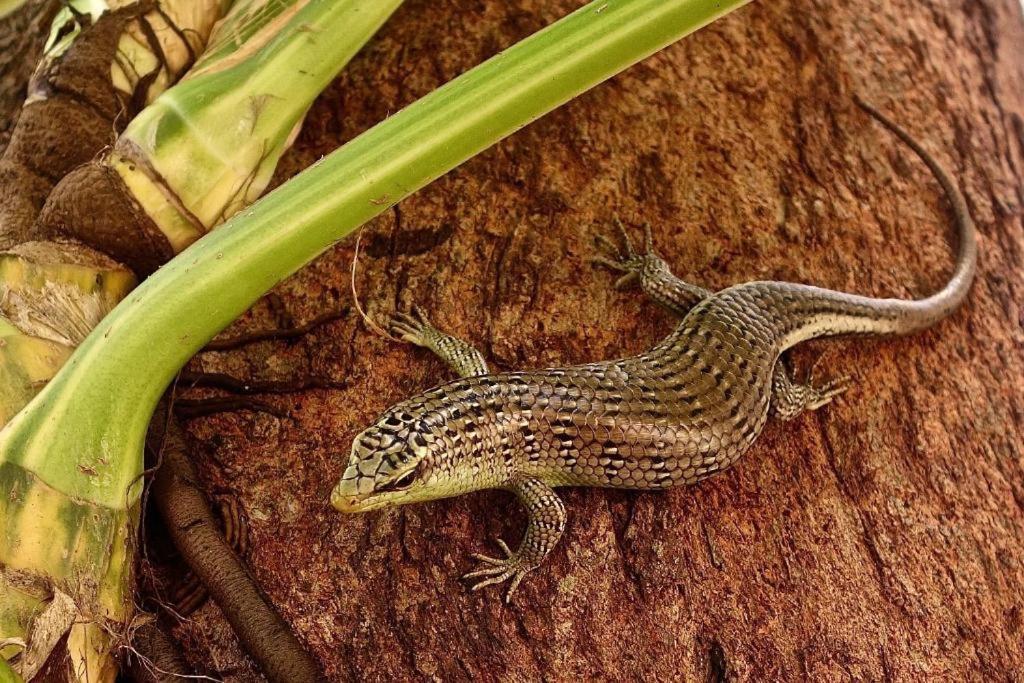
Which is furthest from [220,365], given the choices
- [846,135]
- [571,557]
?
[846,135]

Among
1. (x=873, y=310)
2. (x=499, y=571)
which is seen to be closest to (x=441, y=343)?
(x=499, y=571)

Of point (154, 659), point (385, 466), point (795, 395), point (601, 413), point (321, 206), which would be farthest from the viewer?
point (795, 395)

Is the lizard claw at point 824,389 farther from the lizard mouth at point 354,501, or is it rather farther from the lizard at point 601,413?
the lizard mouth at point 354,501

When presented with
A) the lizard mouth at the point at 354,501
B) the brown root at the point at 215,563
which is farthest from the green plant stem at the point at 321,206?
the lizard mouth at the point at 354,501

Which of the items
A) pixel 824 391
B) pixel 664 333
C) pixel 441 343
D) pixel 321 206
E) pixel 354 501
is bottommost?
pixel 824 391

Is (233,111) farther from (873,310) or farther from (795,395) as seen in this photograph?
(873,310)

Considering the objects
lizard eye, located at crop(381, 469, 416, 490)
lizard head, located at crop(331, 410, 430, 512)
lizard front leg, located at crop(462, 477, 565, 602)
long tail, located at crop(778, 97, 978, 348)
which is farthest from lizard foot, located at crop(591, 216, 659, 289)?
lizard eye, located at crop(381, 469, 416, 490)
